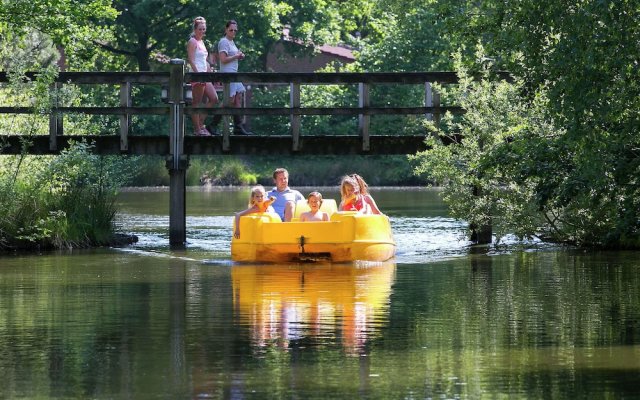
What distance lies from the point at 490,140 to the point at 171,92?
17.5 ft

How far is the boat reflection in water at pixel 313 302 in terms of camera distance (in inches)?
521

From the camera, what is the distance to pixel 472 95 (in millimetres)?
26219

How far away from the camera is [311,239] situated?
857 inches

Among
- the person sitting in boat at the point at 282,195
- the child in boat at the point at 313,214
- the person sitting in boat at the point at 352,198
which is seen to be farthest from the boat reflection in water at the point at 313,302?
the person sitting in boat at the point at 282,195

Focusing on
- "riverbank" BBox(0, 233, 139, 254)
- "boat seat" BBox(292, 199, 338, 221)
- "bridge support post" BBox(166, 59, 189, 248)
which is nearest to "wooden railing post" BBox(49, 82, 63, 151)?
"bridge support post" BBox(166, 59, 189, 248)

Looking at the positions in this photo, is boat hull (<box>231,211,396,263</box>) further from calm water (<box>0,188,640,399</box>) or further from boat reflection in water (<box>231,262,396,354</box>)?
calm water (<box>0,188,640,399</box>)

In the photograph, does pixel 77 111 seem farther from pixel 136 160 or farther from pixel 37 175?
pixel 136 160

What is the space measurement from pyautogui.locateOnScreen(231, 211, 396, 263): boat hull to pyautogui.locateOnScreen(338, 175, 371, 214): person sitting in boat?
0.55 m

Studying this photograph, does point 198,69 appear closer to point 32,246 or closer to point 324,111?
point 324,111

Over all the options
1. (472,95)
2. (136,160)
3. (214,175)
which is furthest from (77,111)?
(214,175)

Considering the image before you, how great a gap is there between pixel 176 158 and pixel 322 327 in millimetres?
13749

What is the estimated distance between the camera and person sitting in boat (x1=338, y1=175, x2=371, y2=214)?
22.7 meters

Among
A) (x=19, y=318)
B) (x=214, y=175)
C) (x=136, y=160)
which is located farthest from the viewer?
(x=214, y=175)

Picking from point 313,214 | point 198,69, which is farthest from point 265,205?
point 198,69
